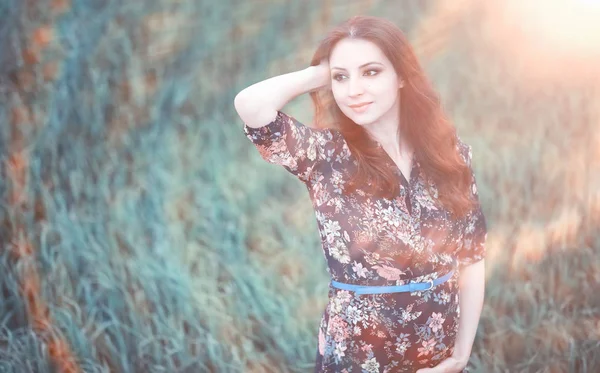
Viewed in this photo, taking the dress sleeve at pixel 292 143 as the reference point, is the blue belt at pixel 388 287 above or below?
below

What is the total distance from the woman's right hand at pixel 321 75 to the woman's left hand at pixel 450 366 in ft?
2.36

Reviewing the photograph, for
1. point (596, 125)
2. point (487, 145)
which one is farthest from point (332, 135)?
point (596, 125)

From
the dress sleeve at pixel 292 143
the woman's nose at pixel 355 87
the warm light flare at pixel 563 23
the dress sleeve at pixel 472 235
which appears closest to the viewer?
the dress sleeve at pixel 292 143

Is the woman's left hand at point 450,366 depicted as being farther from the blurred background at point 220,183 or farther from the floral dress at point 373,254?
the blurred background at point 220,183

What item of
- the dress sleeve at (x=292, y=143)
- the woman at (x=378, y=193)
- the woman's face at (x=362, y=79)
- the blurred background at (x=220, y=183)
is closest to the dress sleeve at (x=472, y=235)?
the woman at (x=378, y=193)

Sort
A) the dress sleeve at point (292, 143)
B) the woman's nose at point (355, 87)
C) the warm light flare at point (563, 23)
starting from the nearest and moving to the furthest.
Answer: the dress sleeve at point (292, 143), the woman's nose at point (355, 87), the warm light flare at point (563, 23)

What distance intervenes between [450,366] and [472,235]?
1.08ft

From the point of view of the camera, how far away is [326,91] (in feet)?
5.86

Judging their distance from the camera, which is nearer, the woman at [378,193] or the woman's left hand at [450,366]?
the woman at [378,193]

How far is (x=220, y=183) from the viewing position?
267cm

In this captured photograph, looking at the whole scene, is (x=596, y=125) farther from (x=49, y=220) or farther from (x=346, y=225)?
(x=49, y=220)

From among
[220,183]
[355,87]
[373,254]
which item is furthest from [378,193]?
[220,183]

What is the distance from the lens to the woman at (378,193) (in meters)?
1.63

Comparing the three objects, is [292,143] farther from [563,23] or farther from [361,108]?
[563,23]
